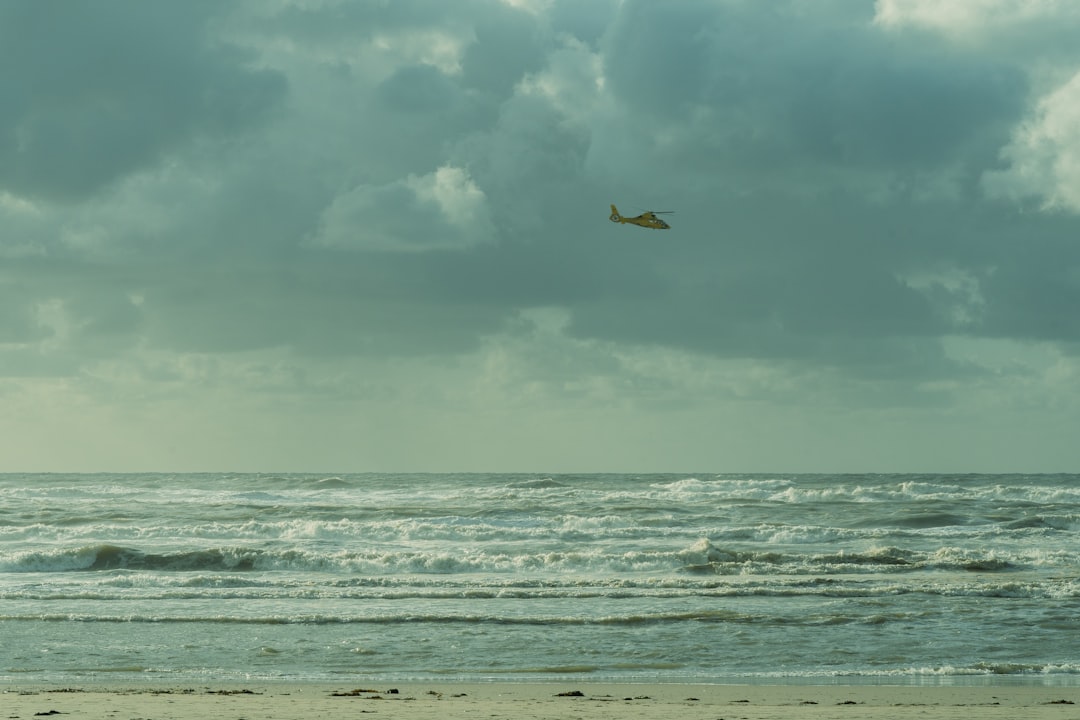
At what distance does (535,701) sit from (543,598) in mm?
9200

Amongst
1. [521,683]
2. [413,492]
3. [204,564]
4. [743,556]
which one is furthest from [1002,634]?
[413,492]

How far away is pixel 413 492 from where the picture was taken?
219 feet

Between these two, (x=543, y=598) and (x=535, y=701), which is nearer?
(x=535, y=701)

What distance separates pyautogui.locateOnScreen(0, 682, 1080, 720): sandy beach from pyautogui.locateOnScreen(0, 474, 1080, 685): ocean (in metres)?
0.88

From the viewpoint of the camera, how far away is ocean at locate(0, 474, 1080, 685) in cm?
1541

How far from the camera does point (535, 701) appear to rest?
12.4m

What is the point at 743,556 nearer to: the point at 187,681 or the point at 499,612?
the point at 499,612

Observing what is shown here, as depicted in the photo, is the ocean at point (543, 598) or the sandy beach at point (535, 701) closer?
the sandy beach at point (535, 701)

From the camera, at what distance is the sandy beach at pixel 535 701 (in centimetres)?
1133

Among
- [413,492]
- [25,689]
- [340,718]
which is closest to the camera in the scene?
[340,718]

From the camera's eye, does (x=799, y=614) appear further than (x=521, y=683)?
Yes

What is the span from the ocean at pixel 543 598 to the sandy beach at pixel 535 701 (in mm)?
884

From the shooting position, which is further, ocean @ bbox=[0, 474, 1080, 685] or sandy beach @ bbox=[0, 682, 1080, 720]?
ocean @ bbox=[0, 474, 1080, 685]

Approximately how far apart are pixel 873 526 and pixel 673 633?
908 inches
